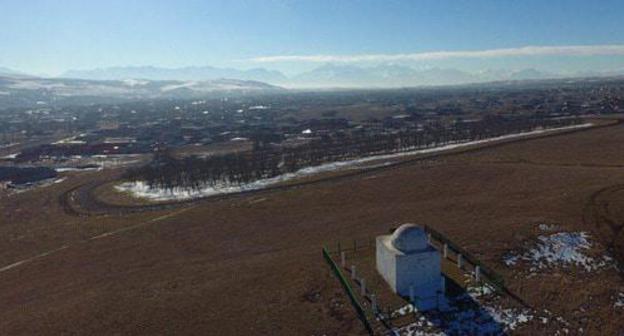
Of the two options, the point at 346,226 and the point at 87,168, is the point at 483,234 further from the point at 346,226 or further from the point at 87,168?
the point at 87,168

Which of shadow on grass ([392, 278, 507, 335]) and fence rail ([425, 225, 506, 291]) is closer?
shadow on grass ([392, 278, 507, 335])

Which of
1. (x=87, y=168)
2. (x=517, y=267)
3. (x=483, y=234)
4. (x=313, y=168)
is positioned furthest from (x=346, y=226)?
(x=87, y=168)

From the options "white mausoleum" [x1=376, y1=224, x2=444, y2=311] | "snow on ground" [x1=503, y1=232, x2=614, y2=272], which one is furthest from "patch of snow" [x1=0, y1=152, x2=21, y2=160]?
"snow on ground" [x1=503, y1=232, x2=614, y2=272]

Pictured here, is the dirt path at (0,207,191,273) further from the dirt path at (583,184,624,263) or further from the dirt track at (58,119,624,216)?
the dirt path at (583,184,624,263)

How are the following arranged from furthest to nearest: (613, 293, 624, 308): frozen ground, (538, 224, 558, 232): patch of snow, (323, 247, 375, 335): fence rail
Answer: (538, 224, 558, 232): patch of snow
(613, 293, 624, 308): frozen ground
(323, 247, 375, 335): fence rail

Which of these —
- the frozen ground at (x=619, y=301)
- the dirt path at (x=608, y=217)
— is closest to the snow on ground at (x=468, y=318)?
the frozen ground at (x=619, y=301)

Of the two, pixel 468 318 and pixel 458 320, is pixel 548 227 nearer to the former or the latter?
pixel 468 318
